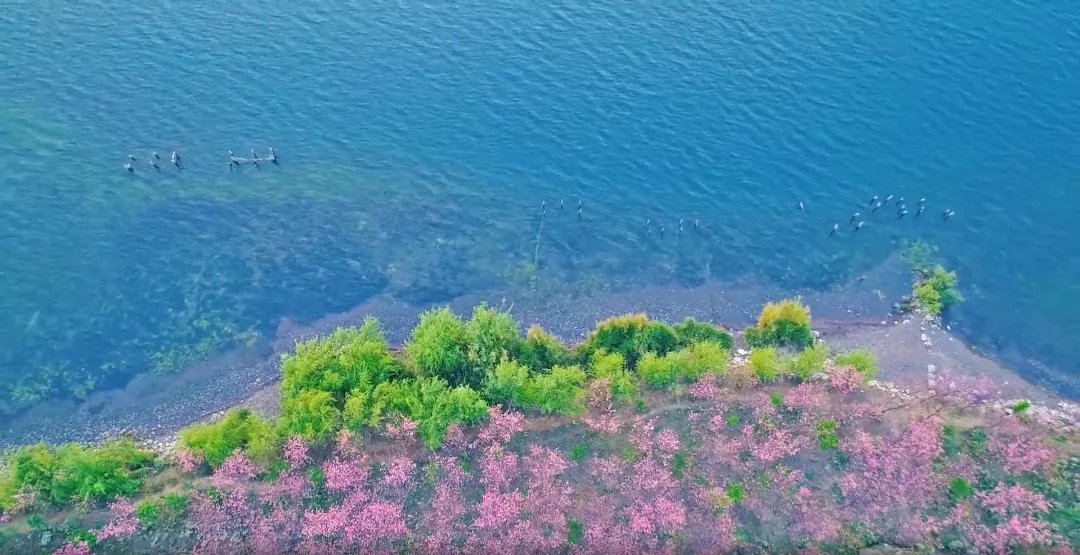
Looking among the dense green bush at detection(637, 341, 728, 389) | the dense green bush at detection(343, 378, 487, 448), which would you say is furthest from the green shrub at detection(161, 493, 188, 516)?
the dense green bush at detection(637, 341, 728, 389)

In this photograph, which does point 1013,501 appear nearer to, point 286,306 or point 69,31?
point 286,306

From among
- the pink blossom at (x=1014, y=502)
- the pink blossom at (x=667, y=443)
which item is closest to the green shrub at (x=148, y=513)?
the pink blossom at (x=667, y=443)

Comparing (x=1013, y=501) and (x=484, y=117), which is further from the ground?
(x=484, y=117)

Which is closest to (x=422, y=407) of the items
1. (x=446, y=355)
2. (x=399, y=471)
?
(x=446, y=355)

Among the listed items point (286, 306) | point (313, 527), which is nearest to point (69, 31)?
point (286, 306)

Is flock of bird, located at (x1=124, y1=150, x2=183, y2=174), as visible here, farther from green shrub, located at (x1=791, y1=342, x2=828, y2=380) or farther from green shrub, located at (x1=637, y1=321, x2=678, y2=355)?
green shrub, located at (x1=791, y1=342, x2=828, y2=380)

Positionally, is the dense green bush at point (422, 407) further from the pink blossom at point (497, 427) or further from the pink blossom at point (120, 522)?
the pink blossom at point (120, 522)

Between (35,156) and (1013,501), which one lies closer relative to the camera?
(1013,501)
